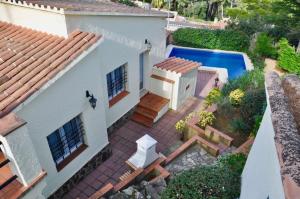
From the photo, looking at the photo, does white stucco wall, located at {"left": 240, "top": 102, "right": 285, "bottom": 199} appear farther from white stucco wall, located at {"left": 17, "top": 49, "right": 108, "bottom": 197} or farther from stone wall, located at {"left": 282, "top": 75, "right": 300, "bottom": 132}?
white stucco wall, located at {"left": 17, "top": 49, "right": 108, "bottom": 197}

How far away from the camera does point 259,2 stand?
3353 cm

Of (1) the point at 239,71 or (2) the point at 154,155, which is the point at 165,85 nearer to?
(2) the point at 154,155

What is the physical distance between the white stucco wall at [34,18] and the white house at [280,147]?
21.7 ft

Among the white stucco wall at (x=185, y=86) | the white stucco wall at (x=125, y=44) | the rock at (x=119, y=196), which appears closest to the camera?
the rock at (x=119, y=196)

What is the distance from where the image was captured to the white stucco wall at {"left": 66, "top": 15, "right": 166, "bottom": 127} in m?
9.81

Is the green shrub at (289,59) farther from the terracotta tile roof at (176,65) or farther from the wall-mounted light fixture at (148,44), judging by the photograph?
the wall-mounted light fixture at (148,44)

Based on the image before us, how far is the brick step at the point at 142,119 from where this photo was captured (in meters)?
13.8

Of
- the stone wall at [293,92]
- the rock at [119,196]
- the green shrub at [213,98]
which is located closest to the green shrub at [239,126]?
the green shrub at [213,98]

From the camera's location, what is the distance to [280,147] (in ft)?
12.8

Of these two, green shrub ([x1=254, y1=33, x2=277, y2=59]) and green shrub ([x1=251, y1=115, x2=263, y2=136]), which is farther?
green shrub ([x1=254, y1=33, x2=277, y2=59])

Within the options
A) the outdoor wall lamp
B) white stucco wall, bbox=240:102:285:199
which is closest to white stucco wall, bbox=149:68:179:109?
the outdoor wall lamp

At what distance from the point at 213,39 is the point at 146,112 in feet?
51.4

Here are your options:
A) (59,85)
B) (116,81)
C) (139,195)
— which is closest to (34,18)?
(59,85)

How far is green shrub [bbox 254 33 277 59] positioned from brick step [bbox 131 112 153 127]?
15431 millimetres
